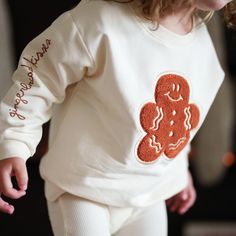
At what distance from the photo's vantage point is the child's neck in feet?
1.96

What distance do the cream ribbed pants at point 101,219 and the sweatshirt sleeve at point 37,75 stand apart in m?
0.10

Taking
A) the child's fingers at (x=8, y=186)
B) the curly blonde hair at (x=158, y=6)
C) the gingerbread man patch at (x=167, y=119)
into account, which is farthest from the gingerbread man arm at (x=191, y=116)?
the child's fingers at (x=8, y=186)

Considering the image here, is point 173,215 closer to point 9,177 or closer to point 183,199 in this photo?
point 183,199

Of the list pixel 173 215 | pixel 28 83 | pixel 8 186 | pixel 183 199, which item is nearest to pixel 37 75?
pixel 28 83

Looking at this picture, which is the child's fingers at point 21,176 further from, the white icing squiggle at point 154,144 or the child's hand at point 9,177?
the white icing squiggle at point 154,144

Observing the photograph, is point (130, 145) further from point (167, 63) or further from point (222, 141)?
point (222, 141)

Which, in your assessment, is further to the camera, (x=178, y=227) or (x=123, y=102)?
(x=178, y=227)

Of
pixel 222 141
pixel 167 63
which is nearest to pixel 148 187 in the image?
pixel 167 63

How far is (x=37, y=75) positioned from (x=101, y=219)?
0.19 m

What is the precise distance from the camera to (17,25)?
1221 mm

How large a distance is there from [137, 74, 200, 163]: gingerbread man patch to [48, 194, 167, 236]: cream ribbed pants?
8 cm

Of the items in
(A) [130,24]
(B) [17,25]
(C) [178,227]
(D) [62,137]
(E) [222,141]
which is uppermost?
(A) [130,24]

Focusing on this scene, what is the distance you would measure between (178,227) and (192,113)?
672mm

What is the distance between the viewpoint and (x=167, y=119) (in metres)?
0.61
